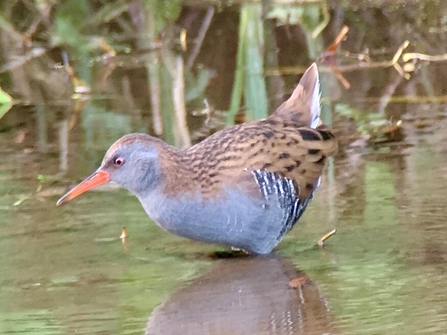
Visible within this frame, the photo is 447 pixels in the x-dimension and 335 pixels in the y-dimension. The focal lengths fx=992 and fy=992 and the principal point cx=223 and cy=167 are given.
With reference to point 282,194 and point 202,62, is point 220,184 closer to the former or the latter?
point 282,194

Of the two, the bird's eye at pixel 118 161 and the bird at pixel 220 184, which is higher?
the bird's eye at pixel 118 161

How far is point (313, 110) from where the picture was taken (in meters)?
4.25

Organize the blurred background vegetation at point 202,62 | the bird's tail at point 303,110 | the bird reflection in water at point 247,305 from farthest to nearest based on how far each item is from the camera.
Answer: the blurred background vegetation at point 202,62, the bird's tail at point 303,110, the bird reflection in water at point 247,305

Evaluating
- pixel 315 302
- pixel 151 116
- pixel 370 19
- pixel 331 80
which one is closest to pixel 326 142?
pixel 315 302

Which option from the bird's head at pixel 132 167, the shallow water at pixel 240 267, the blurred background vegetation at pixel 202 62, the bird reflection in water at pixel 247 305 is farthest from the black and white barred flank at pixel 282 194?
the blurred background vegetation at pixel 202 62

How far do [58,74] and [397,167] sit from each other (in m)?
2.89

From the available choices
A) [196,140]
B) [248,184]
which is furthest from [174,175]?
[196,140]

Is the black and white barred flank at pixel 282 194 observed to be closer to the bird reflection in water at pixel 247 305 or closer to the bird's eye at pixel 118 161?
the bird reflection in water at pixel 247 305

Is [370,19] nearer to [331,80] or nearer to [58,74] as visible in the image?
[331,80]

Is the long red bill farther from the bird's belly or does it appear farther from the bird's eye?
the bird's belly

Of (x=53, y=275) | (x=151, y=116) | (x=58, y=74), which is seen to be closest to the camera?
(x=53, y=275)

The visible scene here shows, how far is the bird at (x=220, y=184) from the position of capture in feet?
11.7

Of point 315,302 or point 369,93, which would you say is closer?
point 315,302

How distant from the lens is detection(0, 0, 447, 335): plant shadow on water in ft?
10.00
